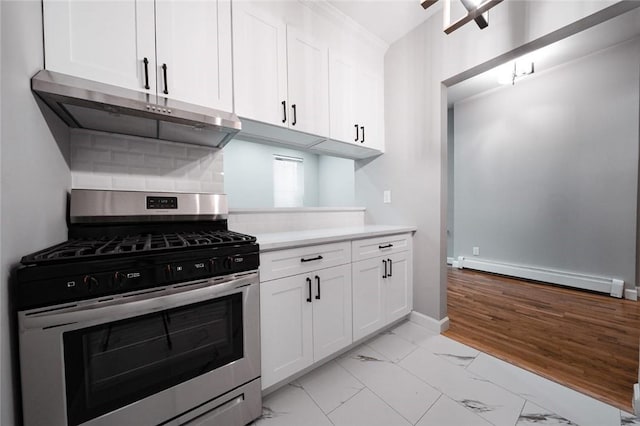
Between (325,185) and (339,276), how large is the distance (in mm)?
4111

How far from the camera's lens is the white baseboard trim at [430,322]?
2.08 meters

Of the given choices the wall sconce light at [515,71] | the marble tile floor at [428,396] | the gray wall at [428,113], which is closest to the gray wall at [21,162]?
the marble tile floor at [428,396]

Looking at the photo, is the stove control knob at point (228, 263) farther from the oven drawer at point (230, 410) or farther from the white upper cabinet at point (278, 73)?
the white upper cabinet at point (278, 73)

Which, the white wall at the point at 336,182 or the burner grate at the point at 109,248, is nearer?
the burner grate at the point at 109,248

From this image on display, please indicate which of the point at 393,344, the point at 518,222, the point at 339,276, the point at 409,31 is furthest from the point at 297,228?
the point at 518,222

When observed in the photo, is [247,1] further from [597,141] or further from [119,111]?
[597,141]

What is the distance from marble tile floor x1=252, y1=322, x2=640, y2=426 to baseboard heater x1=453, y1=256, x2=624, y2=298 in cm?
238

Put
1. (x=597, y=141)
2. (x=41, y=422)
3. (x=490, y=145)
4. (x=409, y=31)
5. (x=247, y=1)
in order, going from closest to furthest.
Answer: (x=41, y=422)
(x=247, y=1)
(x=409, y=31)
(x=597, y=141)
(x=490, y=145)

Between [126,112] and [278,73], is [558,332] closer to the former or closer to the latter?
[278,73]

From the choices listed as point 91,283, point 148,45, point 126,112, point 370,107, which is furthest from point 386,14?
point 91,283

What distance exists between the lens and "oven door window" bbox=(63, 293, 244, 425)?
83cm

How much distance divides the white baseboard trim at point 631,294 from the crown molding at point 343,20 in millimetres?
3811

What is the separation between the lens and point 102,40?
3.69ft

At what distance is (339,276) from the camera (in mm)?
1638
